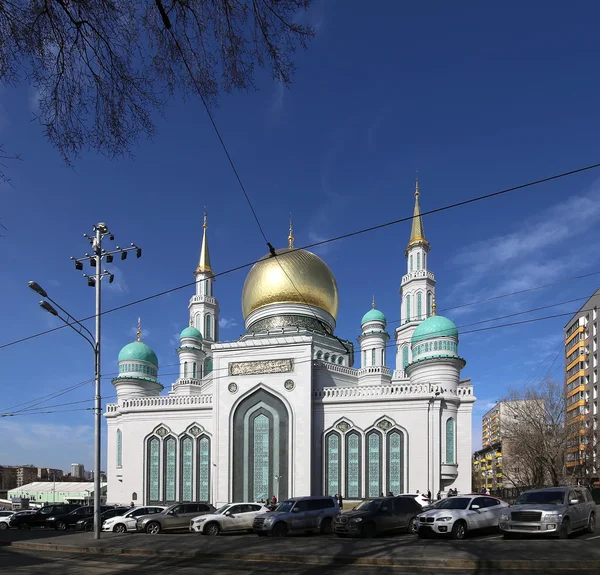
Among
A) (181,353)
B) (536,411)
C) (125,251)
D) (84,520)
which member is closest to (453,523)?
(125,251)

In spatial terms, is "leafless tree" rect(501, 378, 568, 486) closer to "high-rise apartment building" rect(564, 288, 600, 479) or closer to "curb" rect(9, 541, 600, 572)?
"high-rise apartment building" rect(564, 288, 600, 479)

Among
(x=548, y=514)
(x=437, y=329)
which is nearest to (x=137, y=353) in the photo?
(x=437, y=329)

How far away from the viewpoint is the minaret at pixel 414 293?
4466 cm

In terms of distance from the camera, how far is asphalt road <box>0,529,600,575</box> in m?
11.8

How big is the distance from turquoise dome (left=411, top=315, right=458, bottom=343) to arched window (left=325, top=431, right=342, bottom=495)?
7929 millimetres

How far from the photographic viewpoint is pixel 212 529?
67.8ft

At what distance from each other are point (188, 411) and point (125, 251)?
21.7 metres

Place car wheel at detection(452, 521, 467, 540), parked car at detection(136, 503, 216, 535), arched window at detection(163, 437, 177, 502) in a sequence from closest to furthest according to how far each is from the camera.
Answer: car wheel at detection(452, 521, 467, 540) < parked car at detection(136, 503, 216, 535) < arched window at detection(163, 437, 177, 502)

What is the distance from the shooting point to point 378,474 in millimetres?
35625

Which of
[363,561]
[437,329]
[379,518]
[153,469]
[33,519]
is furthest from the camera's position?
[153,469]

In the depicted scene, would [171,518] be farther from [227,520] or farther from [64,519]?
[64,519]

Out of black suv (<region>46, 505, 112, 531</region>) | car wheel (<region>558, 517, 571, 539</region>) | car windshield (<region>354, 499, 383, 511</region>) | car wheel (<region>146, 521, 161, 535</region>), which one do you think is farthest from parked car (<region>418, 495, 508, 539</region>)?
black suv (<region>46, 505, 112, 531</region>)

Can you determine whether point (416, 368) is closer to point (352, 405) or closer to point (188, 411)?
point (352, 405)

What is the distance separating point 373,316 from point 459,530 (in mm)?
30445
